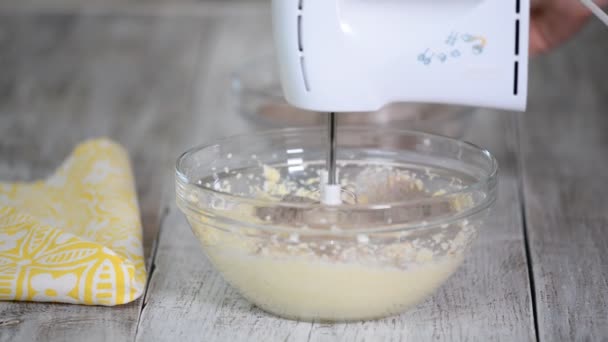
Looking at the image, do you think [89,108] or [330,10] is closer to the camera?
[330,10]

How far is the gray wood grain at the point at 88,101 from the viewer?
1.06 m

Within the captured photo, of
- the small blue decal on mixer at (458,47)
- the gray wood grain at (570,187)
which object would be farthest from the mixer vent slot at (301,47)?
the gray wood grain at (570,187)

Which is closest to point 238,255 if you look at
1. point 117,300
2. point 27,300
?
point 117,300

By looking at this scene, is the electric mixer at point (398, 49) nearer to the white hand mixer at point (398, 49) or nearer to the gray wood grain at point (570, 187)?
the white hand mixer at point (398, 49)

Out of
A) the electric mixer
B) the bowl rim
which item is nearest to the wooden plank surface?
the bowl rim

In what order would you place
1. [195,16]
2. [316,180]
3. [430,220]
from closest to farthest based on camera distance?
[430,220]
[316,180]
[195,16]

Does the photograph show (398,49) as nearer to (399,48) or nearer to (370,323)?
(399,48)

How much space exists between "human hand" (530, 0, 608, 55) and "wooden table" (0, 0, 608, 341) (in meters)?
0.20

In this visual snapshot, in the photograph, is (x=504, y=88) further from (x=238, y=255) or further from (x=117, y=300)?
(x=117, y=300)

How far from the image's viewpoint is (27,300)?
108 cm

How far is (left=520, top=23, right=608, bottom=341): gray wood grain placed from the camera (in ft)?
3.55

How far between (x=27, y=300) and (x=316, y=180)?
15.5 inches

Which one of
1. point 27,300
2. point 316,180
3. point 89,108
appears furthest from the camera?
point 89,108

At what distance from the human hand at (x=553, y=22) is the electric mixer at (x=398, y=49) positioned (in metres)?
0.55
